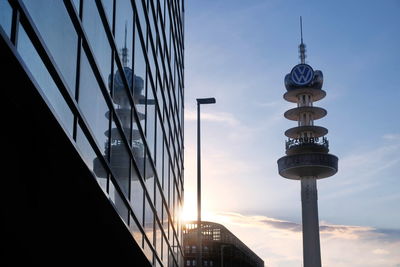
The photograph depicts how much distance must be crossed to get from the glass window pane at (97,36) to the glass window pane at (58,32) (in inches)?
38.9

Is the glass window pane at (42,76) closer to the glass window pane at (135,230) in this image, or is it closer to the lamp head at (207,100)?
the glass window pane at (135,230)

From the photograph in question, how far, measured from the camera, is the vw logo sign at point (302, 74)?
344 ft

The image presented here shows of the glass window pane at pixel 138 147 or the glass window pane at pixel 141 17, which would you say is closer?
the glass window pane at pixel 138 147

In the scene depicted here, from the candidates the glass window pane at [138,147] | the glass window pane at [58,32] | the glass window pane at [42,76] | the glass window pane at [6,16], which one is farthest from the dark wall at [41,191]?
the glass window pane at [138,147]

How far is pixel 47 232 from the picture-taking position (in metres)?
9.84

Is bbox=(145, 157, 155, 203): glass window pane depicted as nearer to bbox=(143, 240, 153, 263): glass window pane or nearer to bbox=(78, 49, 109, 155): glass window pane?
bbox=(143, 240, 153, 263): glass window pane

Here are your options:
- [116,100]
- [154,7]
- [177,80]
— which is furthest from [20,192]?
[177,80]

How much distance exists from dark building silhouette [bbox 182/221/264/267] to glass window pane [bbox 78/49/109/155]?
13342 centimetres

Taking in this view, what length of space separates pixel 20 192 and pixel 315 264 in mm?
94508

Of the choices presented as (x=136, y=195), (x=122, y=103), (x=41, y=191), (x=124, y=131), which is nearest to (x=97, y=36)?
(x=124, y=131)

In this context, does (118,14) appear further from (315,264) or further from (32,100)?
(315,264)

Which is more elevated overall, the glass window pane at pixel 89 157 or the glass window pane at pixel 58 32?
the glass window pane at pixel 58 32

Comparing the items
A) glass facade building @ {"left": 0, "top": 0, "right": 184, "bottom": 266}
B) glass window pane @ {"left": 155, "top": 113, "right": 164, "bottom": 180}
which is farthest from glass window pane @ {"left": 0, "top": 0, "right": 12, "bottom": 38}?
glass window pane @ {"left": 155, "top": 113, "right": 164, "bottom": 180}

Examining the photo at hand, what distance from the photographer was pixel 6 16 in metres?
6.98
